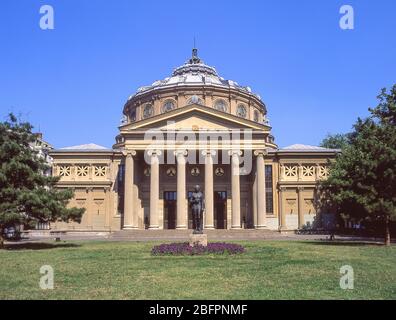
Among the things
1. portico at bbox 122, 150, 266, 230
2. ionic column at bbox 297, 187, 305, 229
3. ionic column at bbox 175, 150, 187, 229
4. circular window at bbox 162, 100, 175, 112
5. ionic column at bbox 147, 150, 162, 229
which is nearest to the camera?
ionic column at bbox 175, 150, 187, 229

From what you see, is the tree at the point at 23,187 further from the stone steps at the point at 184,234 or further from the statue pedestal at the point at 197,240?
the stone steps at the point at 184,234

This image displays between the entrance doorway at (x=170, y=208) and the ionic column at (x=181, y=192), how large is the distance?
824cm

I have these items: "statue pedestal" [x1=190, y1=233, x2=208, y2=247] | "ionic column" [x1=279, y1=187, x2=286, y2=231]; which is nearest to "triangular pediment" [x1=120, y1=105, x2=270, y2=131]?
"ionic column" [x1=279, y1=187, x2=286, y2=231]

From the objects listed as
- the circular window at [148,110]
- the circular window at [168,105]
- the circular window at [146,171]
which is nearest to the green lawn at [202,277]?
the circular window at [146,171]

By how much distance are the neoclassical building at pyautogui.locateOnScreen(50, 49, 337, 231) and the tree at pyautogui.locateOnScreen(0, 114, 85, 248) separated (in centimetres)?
1884

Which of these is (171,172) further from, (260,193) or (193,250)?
(193,250)

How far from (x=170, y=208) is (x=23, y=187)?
95.7 feet

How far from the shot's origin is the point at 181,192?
50.6 meters

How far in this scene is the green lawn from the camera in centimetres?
1277

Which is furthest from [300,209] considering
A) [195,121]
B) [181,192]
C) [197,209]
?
[197,209]

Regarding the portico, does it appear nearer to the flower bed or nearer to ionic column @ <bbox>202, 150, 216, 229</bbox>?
ionic column @ <bbox>202, 150, 216, 229</bbox>
